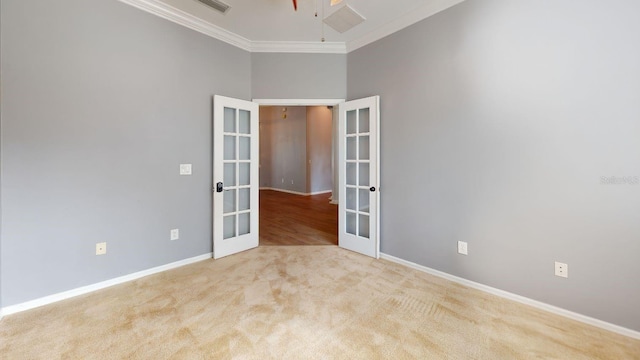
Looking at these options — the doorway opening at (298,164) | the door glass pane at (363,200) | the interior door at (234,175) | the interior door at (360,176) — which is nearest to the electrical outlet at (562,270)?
the interior door at (360,176)

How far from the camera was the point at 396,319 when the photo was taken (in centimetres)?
199

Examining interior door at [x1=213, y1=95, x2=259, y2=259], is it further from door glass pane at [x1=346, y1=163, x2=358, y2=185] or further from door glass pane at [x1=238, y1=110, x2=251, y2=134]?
door glass pane at [x1=346, y1=163, x2=358, y2=185]

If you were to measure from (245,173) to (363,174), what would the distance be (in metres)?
1.69

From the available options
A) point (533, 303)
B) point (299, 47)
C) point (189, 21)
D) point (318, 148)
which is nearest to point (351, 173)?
point (299, 47)

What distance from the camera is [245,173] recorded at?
359 cm

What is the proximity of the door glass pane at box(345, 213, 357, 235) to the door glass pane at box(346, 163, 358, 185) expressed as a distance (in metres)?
0.47

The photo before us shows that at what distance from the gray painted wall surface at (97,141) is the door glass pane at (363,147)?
2.02 m

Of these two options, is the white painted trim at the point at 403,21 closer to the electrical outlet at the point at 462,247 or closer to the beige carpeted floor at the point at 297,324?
the electrical outlet at the point at 462,247

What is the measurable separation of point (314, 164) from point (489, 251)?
6.74 m

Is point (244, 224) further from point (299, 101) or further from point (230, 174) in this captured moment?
point (299, 101)

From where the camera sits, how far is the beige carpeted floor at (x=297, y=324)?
1647 millimetres

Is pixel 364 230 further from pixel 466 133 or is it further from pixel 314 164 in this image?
pixel 314 164

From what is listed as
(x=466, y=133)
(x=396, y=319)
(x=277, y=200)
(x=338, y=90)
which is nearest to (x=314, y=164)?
(x=277, y=200)

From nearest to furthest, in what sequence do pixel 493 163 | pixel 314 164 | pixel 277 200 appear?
pixel 493 163 → pixel 277 200 → pixel 314 164
